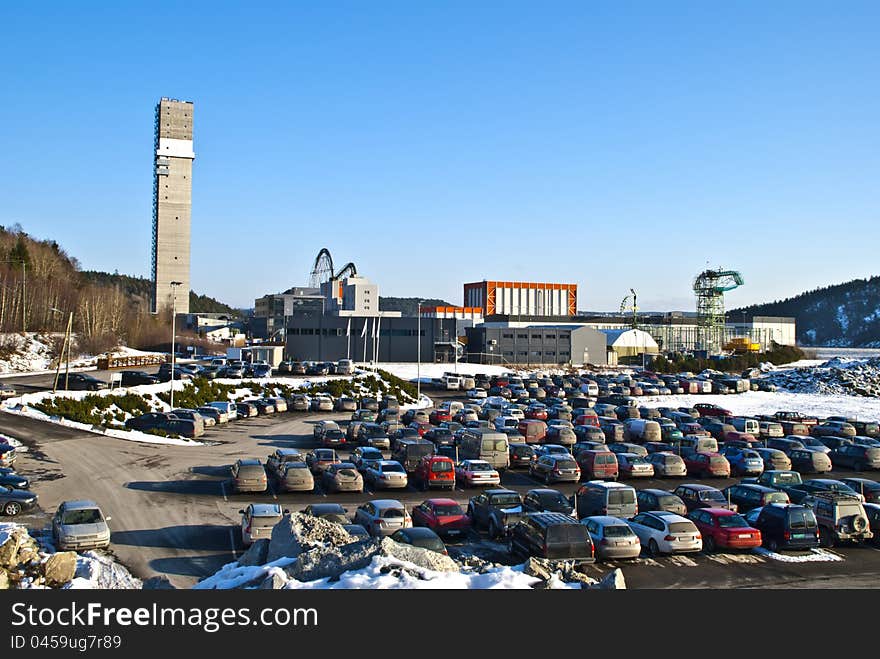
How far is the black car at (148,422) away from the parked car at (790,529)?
88.4 feet

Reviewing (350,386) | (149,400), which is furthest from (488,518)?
(350,386)

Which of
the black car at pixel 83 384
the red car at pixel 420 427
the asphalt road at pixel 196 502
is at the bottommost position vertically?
the asphalt road at pixel 196 502

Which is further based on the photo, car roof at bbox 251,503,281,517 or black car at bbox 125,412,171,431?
black car at bbox 125,412,171,431

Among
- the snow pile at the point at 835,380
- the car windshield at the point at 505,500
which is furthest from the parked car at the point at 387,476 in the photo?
the snow pile at the point at 835,380

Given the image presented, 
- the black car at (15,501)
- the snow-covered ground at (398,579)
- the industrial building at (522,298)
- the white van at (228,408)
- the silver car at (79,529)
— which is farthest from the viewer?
the industrial building at (522,298)

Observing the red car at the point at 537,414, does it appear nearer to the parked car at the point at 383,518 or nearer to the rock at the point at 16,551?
the parked car at the point at 383,518

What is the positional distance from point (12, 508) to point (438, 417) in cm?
2513

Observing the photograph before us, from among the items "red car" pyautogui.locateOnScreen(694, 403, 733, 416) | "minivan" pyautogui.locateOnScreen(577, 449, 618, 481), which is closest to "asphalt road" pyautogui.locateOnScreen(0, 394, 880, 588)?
"minivan" pyautogui.locateOnScreen(577, 449, 618, 481)

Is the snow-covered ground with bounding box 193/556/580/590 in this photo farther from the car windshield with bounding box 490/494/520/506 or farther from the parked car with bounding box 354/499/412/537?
the car windshield with bounding box 490/494/520/506

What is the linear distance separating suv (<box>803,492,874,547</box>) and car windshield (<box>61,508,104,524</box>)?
1742 cm

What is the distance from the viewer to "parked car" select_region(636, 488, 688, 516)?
20344 mm

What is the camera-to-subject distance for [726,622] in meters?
9.24

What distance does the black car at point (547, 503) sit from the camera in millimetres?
19797

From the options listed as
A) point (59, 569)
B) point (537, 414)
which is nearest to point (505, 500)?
point (59, 569)
